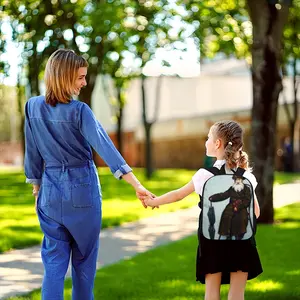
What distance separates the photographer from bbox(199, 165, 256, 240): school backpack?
4.16m

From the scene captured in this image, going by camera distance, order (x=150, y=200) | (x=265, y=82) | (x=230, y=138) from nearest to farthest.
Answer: (x=230, y=138) < (x=150, y=200) < (x=265, y=82)

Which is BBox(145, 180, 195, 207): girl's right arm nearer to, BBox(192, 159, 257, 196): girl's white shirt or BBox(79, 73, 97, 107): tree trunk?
BBox(192, 159, 257, 196): girl's white shirt

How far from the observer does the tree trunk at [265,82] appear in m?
11.3

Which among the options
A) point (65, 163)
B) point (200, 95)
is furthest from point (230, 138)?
point (200, 95)

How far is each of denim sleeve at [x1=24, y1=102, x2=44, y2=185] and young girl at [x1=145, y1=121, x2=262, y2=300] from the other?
0.93 m

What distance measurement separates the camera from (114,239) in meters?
9.88

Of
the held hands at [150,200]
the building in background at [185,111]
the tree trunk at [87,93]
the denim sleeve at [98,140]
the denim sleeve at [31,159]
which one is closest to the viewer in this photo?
the denim sleeve at [98,140]

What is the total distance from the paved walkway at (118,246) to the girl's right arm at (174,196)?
6.42 feet

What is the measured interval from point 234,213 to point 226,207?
6 cm

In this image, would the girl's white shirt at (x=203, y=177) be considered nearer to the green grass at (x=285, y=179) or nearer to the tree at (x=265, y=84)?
the tree at (x=265, y=84)

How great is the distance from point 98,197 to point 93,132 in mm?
428

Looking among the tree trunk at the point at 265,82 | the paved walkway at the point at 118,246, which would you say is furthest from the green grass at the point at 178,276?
the tree trunk at the point at 265,82

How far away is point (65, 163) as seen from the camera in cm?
424

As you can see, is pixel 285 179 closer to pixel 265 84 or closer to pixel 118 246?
pixel 265 84
